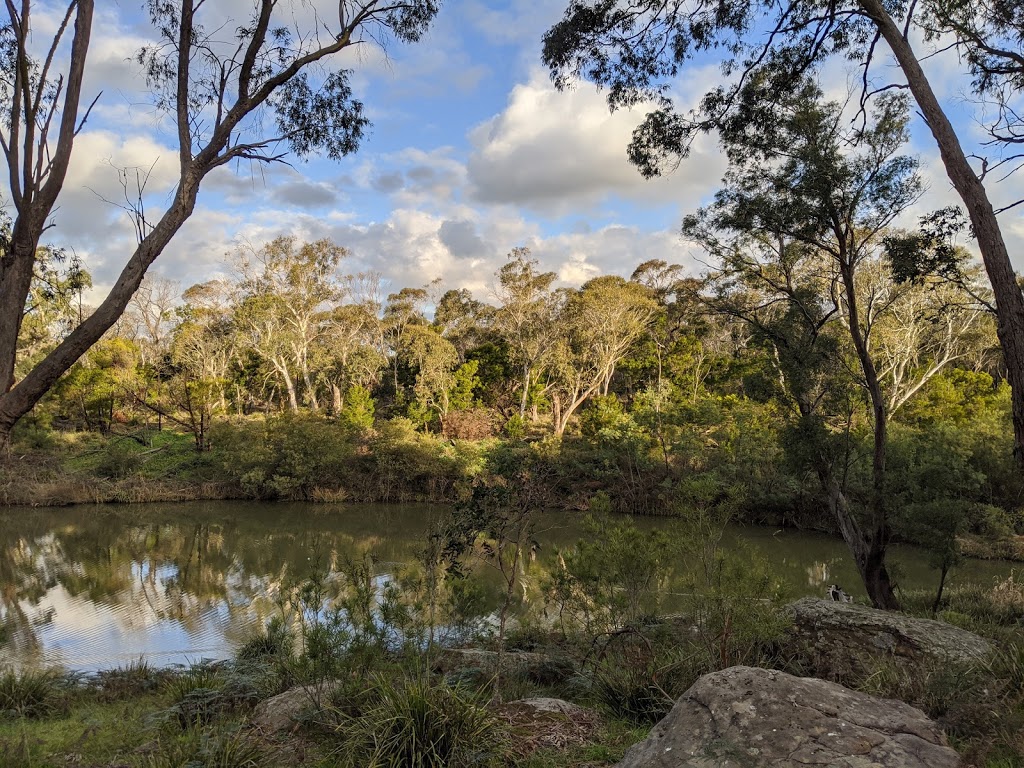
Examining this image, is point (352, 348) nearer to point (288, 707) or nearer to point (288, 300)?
point (288, 300)

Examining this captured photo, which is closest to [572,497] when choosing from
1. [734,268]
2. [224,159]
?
[734,268]

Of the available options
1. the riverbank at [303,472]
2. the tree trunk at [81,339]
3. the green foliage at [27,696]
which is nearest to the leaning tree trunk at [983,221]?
the tree trunk at [81,339]

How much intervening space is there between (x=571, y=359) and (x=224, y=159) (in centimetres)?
2405

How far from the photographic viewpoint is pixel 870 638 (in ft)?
16.2

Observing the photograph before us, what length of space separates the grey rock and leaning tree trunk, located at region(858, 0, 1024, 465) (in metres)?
1.44

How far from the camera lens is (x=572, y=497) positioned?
19797 mm

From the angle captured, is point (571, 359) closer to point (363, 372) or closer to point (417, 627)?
point (363, 372)

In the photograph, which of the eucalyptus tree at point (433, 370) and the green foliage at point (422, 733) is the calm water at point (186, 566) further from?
the eucalyptus tree at point (433, 370)

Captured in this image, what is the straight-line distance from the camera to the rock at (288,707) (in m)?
3.86

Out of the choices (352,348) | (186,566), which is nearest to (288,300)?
(352,348)

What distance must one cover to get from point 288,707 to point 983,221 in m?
5.52

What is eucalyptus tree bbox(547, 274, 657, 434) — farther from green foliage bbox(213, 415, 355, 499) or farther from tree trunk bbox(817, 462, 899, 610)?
tree trunk bbox(817, 462, 899, 610)

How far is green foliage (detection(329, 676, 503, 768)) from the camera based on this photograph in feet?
10.1

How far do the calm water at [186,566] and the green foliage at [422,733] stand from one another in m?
1.64
